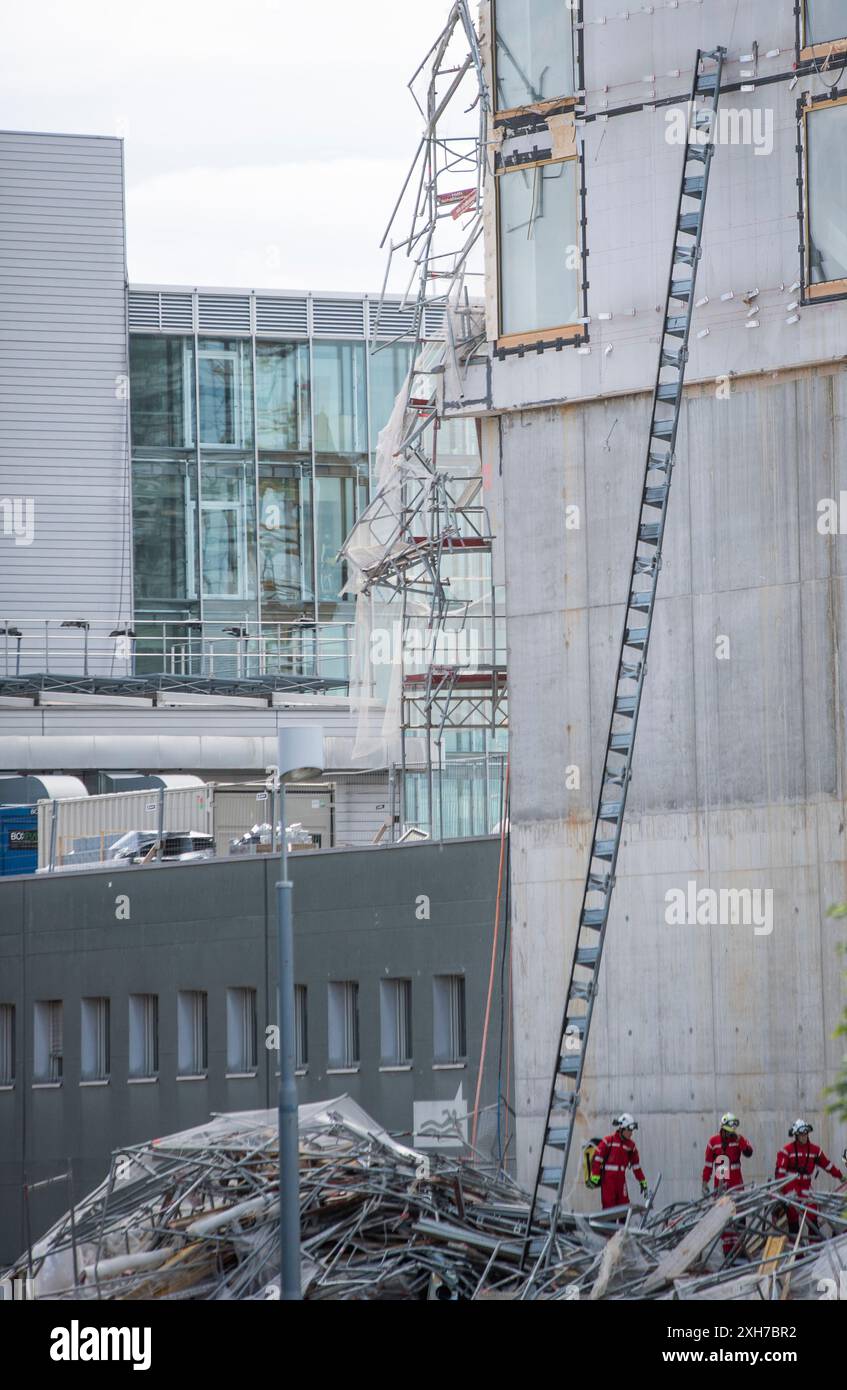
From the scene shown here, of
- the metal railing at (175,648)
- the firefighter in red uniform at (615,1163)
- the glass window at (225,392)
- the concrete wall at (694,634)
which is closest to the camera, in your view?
the firefighter in red uniform at (615,1163)

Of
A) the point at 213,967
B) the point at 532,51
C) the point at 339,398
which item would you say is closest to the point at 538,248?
the point at 532,51

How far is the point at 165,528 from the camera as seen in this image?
62.9 meters

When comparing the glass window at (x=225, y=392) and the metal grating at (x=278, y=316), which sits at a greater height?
the metal grating at (x=278, y=316)

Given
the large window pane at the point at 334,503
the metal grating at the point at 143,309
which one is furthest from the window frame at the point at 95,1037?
the metal grating at the point at 143,309

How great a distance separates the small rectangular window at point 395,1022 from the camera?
30547 mm

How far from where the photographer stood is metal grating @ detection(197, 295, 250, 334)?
2495 inches

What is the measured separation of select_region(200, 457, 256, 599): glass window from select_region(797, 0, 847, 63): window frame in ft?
124

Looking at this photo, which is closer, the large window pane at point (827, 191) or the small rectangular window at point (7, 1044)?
the large window pane at point (827, 191)

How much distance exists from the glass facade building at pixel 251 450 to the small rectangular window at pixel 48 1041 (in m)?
26.7

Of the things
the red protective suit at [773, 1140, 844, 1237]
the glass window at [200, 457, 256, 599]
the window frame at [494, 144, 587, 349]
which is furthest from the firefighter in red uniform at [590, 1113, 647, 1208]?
the glass window at [200, 457, 256, 599]

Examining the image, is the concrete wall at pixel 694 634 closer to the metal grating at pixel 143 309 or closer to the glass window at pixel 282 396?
the glass window at pixel 282 396

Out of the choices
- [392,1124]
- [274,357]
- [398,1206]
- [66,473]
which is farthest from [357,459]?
[398,1206]
